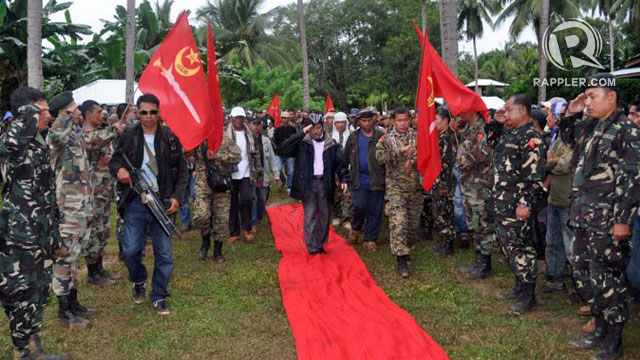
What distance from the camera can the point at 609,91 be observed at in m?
4.27

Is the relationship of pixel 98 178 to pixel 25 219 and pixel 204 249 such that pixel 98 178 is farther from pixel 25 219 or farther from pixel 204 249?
pixel 25 219

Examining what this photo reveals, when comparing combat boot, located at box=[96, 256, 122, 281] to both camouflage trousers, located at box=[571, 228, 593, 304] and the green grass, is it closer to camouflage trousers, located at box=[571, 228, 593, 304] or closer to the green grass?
the green grass

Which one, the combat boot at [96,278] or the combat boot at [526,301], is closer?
the combat boot at [526,301]

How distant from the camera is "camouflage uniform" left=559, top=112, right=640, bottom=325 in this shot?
4086mm

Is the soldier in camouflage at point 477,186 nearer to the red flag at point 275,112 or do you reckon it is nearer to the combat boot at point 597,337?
the combat boot at point 597,337

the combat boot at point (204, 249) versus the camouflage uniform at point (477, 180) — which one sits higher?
the camouflage uniform at point (477, 180)

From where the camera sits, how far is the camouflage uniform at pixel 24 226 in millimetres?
3916

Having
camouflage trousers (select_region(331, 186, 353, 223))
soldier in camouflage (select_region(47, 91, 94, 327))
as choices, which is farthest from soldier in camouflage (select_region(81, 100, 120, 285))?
camouflage trousers (select_region(331, 186, 353, 223))

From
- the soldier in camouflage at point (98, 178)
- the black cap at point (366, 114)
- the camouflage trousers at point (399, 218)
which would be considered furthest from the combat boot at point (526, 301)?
the soldier in camouflage at point (98, 178)

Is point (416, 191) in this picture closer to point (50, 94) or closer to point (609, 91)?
point (609, 91)

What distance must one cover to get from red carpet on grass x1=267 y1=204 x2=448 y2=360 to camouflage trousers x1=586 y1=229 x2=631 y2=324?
1.38 m

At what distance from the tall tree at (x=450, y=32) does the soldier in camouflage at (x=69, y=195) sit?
23.3ft

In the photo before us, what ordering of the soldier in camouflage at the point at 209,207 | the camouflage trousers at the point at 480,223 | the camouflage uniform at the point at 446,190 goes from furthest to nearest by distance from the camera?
1. the camouflage uniform at the point at 446,190
2. the soldier in camouflage at the point at 209,207
3. the camouflage trousers at the point at 480,223

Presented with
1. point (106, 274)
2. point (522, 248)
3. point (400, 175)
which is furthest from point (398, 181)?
point (106, 274)
